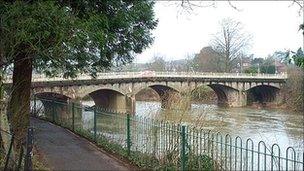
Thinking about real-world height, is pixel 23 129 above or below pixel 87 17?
below

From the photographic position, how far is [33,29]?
31.8 ft

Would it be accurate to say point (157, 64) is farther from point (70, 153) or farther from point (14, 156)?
point (14, 156)

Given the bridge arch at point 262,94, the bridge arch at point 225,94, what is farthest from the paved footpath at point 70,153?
the bridge arch at point 262,94

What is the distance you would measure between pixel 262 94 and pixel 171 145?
60.7 meters

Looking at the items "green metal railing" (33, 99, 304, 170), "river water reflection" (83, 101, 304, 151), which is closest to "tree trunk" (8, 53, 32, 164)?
"green metal railing" (33, 99, 304, 170)

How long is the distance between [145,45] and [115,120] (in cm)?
248

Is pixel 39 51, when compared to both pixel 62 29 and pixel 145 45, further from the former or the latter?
pixel 145 45

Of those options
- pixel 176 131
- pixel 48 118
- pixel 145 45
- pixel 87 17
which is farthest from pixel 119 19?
pixel 48 118

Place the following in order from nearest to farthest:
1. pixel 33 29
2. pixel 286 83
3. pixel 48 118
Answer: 1. pixel 33 29
2. pixel 48 118
3. pixel 286 83

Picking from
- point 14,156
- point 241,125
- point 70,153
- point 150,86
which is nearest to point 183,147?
point 14,156

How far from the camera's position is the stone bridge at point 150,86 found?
42.8m

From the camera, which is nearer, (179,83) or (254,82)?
(179,83)

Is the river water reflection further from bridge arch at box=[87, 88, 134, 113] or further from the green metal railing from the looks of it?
bridge arch at box=[87, 88, 134, 113]

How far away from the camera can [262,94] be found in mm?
69438
